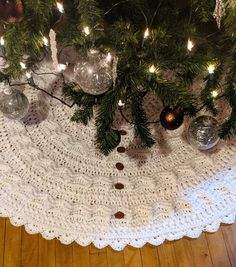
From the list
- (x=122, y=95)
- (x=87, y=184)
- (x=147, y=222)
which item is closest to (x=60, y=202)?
(x=87, y=184)

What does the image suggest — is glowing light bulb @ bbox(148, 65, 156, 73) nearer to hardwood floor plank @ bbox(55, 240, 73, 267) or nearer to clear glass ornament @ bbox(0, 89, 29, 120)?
clear glass ornament @ bbox(0, 89, 29, 120)

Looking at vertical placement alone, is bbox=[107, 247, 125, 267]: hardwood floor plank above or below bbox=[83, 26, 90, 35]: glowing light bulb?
below

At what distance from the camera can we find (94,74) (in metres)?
0.97

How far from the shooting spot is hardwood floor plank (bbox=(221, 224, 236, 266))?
103cm

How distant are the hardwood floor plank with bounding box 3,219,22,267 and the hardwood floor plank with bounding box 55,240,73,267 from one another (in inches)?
4.3

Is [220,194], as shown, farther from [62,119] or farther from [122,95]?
[62,119]

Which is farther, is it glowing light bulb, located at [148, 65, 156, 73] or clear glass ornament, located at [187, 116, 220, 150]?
clear glass ornament, located at [187, 116, 220, 150]

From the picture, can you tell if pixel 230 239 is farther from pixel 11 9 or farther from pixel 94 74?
pixel 11 9

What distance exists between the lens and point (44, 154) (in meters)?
1.18

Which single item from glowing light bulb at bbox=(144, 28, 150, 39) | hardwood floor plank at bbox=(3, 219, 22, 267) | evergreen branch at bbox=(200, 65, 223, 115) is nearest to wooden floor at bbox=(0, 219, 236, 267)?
hardwood floor plank at bbox=(3, 219, 22, 267)

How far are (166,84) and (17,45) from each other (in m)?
0.39

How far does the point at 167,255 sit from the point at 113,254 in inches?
6.0

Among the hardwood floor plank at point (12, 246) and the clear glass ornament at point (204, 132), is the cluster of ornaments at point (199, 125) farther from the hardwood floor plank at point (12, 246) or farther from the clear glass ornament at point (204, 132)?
the hardwood floor plank at point (12, 246)

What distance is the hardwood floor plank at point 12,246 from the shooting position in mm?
1017
